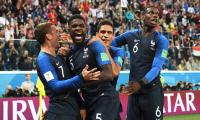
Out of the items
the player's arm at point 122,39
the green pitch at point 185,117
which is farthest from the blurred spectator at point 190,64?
the player's arm at point 122,39

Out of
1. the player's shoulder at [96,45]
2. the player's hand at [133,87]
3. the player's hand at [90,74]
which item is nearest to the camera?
the player's hand at [90,74]

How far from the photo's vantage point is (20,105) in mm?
11164

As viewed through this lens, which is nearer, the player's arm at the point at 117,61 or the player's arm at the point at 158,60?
the player's arm at the point at 117,61

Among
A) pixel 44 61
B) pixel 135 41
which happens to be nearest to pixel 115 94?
pixel 44 61

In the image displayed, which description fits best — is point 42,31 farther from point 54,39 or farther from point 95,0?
point 95,0

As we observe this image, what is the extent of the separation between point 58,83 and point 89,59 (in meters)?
0.46

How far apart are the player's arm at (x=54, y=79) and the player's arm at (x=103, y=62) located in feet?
0.87

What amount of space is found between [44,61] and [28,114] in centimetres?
640

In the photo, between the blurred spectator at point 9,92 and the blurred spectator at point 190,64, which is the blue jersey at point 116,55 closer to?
the blurred spectator at point 9,92

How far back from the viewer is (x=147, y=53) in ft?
21.0

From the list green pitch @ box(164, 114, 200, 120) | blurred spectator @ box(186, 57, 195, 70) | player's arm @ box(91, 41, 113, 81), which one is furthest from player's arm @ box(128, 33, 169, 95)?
blurred spectator @ box(186, 57, 195, 70)

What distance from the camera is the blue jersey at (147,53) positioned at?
20.4ft

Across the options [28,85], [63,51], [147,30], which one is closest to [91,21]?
[28,85]

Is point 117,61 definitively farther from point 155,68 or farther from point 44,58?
point 44,58
